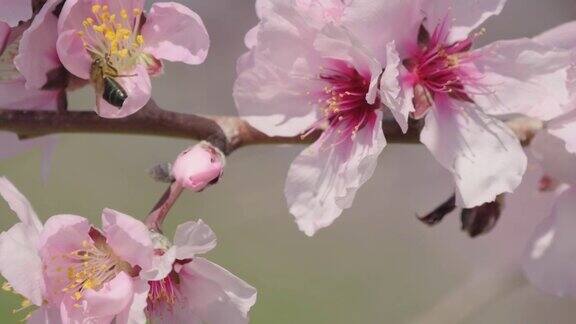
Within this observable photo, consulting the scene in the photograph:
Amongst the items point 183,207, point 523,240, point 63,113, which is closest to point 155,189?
point 183,207

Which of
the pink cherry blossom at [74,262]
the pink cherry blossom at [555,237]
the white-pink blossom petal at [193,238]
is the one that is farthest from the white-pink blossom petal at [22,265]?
the pink cherry blossom at [555,237]

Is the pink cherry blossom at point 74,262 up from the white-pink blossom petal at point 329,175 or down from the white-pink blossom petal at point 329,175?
down

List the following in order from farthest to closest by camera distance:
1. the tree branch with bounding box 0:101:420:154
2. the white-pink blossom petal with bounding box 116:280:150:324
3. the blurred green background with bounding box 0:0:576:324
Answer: the blurred green background with bounding box 0:0:576:324
the tree branch with bounding box 0:101:420:154
the white-pink blossom petal with bounding box 116:280:150:324

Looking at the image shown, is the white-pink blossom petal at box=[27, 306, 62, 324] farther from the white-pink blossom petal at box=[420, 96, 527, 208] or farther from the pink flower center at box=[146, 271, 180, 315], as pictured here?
the white-pink blossom petal at box=[420, 96, 527, 208]

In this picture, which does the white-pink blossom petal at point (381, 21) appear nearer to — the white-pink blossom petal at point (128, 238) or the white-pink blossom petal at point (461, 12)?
the white-pink blossom petal at point (461, 12)

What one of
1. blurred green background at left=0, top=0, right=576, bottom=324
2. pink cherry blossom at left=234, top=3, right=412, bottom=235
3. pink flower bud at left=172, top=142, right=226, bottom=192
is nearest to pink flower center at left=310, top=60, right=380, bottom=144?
pink cherry blossom at left=234, top=3, right=412, bottom=235

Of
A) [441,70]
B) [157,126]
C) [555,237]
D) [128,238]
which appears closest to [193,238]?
[128,238]
